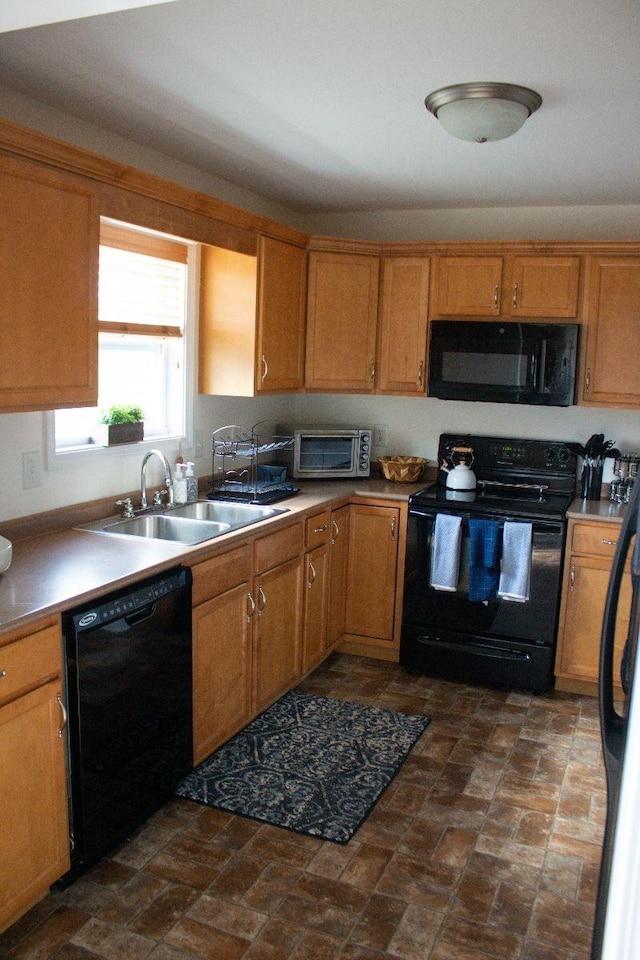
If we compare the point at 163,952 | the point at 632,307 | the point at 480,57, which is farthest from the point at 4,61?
the point at 632,307

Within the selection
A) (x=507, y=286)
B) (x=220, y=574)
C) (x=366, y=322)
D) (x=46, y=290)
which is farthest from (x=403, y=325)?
(x=46, y=290)

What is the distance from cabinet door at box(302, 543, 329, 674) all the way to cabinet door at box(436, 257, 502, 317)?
1.42 metres

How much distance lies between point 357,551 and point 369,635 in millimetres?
453

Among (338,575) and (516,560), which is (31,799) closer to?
(338,575)

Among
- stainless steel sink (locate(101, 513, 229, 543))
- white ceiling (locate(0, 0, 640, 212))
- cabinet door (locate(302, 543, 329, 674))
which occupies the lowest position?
cabinet door (locate(302, 543, 329, 674))

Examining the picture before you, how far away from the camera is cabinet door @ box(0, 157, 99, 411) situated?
233 centimetres

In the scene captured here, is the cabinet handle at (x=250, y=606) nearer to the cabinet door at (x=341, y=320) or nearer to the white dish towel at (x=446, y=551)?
the white dish towel at (x=446, y=551)

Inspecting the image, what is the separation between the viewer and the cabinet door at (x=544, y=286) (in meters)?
3.99

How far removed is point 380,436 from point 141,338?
5.60 ft

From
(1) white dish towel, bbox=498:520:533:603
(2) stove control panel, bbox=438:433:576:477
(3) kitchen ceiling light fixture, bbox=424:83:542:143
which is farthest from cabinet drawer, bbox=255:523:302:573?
(3) kitchen ceiling light fixture, bbox=424:83:542:143

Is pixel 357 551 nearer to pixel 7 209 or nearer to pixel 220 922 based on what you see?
pixel 220 922

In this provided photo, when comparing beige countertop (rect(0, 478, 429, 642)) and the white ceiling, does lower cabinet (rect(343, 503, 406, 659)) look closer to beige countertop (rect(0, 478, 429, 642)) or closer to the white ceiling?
beige countertop (rect(0, 478, 429, 642))

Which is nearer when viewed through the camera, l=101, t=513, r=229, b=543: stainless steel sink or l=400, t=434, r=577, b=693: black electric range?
l=101, t=513, r=229, b=543: stainless steel sink

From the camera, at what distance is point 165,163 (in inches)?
138
